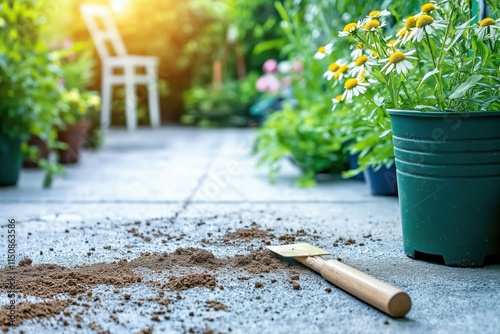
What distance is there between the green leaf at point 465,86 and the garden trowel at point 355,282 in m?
0.51

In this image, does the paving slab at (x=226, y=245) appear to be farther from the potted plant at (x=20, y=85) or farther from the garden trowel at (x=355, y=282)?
the potted plant at (x=20, y=85)

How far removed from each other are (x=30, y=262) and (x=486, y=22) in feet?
4.56

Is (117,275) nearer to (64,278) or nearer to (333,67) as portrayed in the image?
(64,278)

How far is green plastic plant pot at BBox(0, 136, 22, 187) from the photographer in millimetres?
3207

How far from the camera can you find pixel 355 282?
148 cm

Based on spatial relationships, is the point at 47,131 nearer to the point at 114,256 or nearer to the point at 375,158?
the point at 114,256

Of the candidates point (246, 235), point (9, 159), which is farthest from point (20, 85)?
point (246, 235)

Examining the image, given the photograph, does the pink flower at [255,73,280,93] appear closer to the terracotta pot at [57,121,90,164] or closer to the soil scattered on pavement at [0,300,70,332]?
the terracotta pot at [57,121,90,164]

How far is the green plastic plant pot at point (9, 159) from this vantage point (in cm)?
321

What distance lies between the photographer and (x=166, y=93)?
754 centimetres

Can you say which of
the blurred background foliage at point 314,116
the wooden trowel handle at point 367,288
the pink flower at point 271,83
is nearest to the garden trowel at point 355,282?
the wooden trowel handle at point 367,288

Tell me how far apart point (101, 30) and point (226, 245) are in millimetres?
5040

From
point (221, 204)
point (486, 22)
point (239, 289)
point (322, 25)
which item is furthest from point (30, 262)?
point (322, 25)

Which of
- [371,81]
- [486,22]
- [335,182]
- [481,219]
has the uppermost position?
[486,22]
